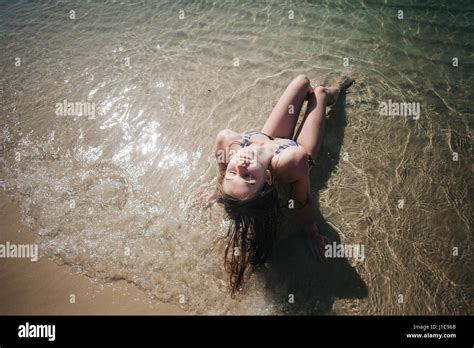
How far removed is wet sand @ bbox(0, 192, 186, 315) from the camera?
135 inches

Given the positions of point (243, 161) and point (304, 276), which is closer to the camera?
point (243, 161)

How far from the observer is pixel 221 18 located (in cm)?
680

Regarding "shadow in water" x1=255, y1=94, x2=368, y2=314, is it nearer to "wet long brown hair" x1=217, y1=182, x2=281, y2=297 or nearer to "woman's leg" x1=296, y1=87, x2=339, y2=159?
"wet long brown hair" x1=217, y1=182, x2=281, y2=297

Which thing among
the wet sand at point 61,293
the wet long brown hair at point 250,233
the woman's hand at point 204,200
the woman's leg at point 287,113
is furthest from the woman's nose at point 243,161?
the wet sand at point 61,293

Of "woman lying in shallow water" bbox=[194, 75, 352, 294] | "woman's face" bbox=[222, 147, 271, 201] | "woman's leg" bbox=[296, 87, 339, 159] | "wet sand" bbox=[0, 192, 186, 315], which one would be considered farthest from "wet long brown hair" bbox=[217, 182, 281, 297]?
"woman's leg" bbox=[296, 87, 339, 159]

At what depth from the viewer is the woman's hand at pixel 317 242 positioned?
12.6 ft

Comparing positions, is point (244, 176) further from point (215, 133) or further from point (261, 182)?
point (215, 133)

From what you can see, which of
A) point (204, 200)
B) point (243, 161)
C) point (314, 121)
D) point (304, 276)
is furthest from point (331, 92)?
point (304, 276)

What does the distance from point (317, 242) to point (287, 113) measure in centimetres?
160

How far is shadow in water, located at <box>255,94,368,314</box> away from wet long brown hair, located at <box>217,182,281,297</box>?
19 centimetres

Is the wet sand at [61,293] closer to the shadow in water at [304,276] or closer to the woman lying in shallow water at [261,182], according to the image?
the woman lying in shallow water at [261,182]

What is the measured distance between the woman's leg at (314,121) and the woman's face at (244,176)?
1.27 m

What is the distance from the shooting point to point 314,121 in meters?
4.48
